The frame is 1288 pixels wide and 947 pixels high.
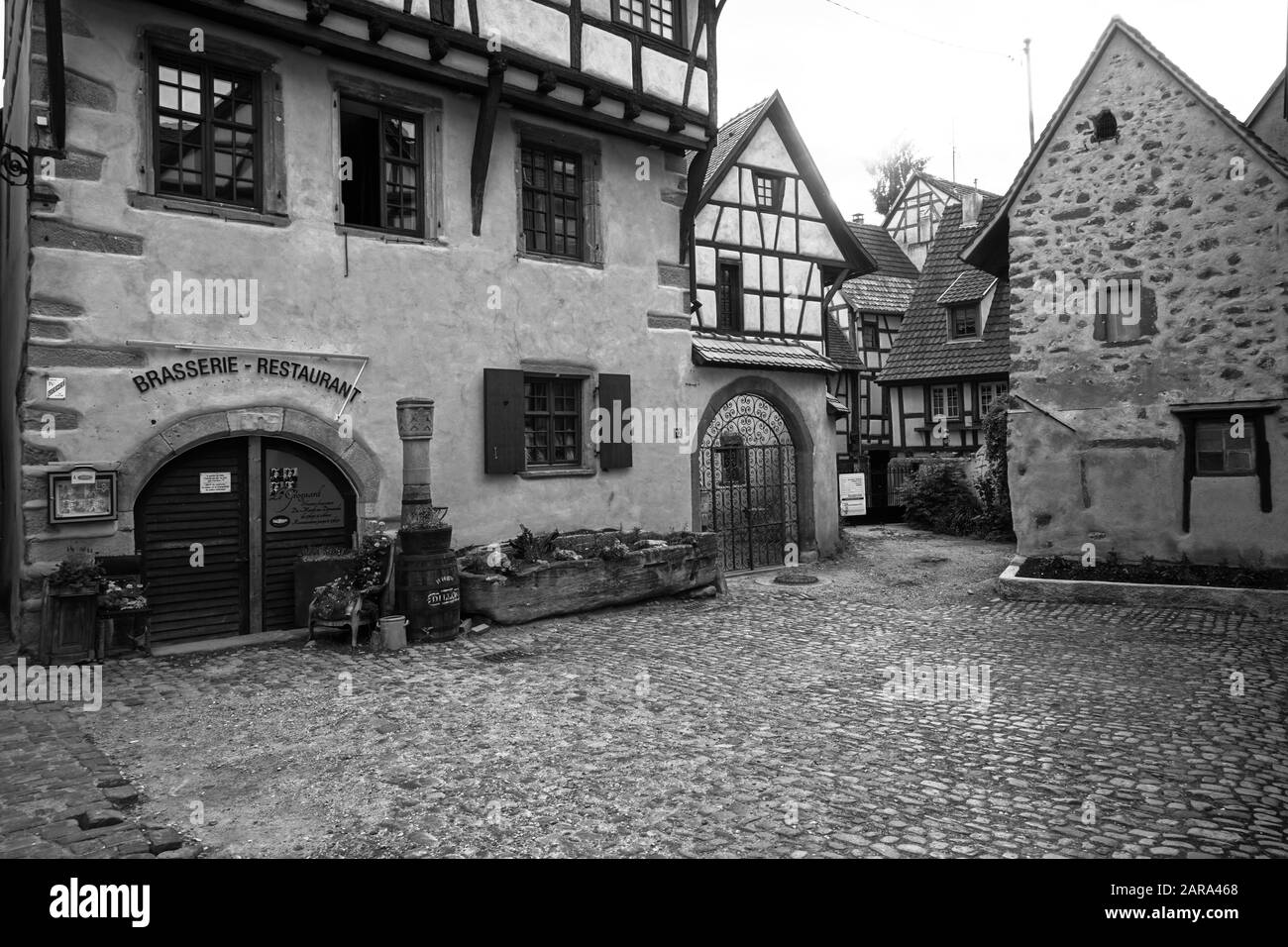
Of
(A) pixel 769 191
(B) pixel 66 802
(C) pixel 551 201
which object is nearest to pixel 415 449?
(C) pixel 551 201

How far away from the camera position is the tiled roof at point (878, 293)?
1118 inches

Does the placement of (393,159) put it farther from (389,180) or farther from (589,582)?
(589,582)

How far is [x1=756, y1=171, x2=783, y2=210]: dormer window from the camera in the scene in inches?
658

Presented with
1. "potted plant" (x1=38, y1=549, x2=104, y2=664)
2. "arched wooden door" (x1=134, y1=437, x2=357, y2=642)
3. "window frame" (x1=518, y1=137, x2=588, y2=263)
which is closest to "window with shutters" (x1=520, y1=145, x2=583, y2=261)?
"window frame" (x1=518, y1=137, x2=588, y2=263)

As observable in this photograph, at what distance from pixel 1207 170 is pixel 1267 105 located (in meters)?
4.18

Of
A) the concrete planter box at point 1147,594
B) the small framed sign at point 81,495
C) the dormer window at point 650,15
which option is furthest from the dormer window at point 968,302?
the small framed sign at point 81,495

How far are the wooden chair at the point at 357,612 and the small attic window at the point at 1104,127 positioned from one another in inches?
463

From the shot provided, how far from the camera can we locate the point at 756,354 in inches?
625

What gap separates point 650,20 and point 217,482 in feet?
29.6

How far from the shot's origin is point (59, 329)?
835 cm

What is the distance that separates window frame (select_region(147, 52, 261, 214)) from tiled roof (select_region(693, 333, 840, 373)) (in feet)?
23.8

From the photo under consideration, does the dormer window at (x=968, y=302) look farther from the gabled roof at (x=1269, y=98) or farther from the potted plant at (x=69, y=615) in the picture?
the potted plant at (x=69, y=615)
